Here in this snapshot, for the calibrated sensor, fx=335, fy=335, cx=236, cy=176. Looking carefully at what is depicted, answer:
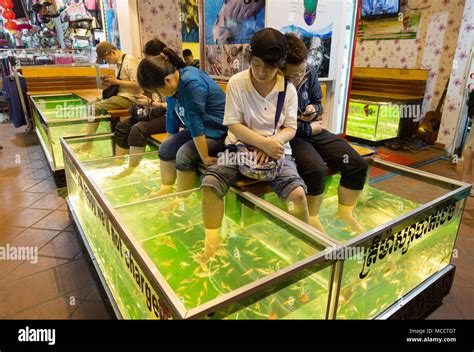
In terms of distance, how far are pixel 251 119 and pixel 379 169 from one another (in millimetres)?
1208

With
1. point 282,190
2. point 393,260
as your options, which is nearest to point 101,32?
point 282,190

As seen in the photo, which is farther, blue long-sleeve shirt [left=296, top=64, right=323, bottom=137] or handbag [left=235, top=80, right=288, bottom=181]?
blue long-sleeve shirt [left=296, top=64, right=323, bottom=137]

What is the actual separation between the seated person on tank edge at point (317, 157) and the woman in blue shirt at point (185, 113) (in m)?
0.52

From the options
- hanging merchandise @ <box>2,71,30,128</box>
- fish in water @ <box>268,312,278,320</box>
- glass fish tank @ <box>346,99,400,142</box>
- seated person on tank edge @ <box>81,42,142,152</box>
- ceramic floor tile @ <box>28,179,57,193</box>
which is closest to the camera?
fish in water @ <box>268,312,278,320</box>

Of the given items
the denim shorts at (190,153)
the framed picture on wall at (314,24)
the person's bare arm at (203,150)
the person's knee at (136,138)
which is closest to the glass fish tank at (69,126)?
the person's knee at (136,138)

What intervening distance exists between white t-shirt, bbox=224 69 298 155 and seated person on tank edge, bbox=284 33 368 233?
199 mm

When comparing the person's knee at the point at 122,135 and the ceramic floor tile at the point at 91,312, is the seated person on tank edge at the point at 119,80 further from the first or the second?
the ceramic floor tile at the point at 91,312

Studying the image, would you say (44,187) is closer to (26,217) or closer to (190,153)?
(26,217)

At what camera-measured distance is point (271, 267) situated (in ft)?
5.38

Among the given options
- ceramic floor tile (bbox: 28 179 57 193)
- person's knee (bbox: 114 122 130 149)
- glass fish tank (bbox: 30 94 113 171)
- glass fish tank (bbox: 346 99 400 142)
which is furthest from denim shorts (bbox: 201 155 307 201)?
glass fish tank (bbox: 346 99 400 142)

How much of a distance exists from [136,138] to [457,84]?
14.9 ft

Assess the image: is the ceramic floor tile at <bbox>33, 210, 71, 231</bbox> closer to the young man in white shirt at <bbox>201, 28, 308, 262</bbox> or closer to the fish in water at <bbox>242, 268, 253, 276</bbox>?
the young man in white shirt at <bbox>201, 28, 308, 262</bbox>

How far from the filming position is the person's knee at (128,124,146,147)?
295cm
